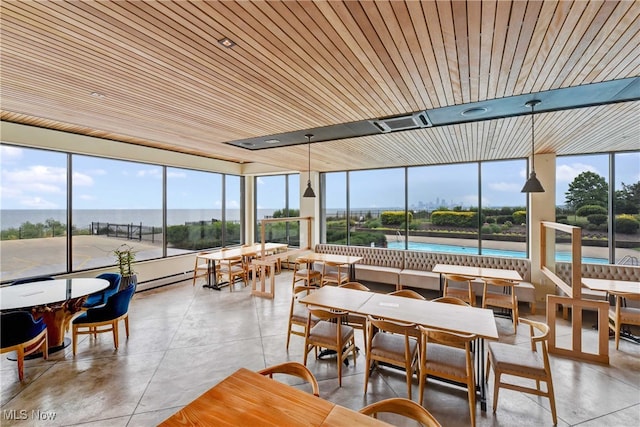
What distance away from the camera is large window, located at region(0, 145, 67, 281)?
436cm

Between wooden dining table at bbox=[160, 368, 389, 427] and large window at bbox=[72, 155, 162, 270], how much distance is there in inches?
209

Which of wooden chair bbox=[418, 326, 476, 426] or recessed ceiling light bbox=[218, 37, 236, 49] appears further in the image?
wooden chair bbox=[418, 326, 476, 426]

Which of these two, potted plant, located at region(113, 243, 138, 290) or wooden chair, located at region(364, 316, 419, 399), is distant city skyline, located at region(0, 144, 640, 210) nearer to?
potted plant, located at region(113, 243, 138, 290)

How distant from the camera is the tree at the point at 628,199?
491cm

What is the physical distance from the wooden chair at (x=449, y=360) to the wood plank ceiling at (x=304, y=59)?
2291mm

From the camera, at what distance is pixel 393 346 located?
104 inches

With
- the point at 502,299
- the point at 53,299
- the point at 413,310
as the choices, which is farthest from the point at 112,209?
the point at 502,299

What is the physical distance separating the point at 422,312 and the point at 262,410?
6.61ft

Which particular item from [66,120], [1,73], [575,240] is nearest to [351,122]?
[575,240]

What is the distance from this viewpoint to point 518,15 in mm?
1580

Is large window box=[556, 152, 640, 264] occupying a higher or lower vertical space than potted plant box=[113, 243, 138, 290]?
higher

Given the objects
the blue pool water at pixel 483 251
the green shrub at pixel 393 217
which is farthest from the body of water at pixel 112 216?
the blue pool water at pixel 483 251

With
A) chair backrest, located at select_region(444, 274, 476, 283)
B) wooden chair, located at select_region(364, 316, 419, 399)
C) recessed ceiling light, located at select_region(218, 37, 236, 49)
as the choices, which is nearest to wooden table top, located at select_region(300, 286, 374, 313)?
wooden chair, located at select_region(364, 316, 419, 399)

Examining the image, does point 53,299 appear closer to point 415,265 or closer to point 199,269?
point 199,269
